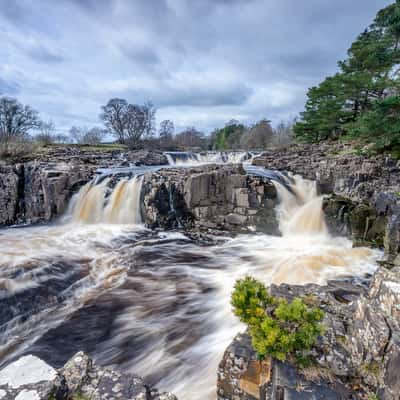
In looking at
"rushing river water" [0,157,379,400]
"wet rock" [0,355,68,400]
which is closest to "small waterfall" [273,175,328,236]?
"rushing river water" [0,157,379,400]

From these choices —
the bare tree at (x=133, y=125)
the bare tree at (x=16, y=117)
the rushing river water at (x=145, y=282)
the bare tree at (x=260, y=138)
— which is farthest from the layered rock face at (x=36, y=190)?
the bare tree at (x=260, y=138)

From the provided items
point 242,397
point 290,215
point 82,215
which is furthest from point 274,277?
point 82,215

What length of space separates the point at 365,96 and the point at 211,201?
14030 mm

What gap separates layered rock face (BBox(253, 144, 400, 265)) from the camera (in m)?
6.73

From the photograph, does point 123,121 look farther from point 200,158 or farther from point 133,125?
point 200,158

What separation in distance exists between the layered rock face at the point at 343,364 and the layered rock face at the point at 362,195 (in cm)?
476

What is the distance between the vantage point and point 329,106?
17203 millimetres

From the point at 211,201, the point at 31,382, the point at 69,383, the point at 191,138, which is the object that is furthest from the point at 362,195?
the point at 191,138

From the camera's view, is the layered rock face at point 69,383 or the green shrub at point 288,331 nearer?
the layered rock face at point 69,383

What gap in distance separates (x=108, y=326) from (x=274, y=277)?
363 centimetres

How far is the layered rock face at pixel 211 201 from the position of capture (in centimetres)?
910

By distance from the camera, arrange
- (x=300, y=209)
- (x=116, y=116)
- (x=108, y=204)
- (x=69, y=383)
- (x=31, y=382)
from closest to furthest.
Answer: (x=31, y=382), (x=69, y=383), (x=300, y=209), (x=108, y=204), (x=116, y=116)

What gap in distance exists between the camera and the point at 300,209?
9.28 meters

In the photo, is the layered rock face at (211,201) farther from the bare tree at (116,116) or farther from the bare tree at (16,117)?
the bare tree at (116,116)
